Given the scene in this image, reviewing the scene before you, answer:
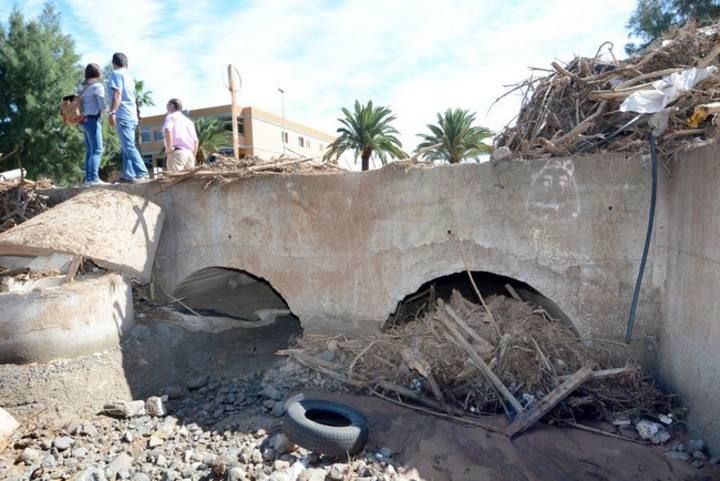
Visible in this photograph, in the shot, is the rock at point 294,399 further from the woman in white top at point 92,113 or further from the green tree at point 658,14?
the green tree at point 658,14

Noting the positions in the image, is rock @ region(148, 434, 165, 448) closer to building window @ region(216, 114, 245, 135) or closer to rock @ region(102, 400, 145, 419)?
rock @ region(102, 400, 145, 419)

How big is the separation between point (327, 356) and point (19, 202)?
185 inches

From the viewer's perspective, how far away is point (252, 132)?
107 feet

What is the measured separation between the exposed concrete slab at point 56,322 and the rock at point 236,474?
2194 mm

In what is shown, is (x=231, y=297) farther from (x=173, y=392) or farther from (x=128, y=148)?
(x=128, y=148)

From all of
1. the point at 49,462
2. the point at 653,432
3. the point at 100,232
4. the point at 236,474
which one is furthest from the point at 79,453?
the point at 653,432

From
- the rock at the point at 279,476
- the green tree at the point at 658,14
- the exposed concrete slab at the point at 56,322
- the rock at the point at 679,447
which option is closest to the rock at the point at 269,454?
the rock at the point at 279,476

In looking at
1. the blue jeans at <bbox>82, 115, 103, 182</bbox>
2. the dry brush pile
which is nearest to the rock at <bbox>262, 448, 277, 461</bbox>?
the dry brush pile

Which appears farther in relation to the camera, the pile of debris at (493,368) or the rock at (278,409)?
the rock at (278,409)

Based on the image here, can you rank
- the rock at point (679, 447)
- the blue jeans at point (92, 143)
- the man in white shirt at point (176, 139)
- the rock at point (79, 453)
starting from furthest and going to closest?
the man in white shirt at point (176, 139) < the blue jeans at point (92, 143) < the rock at point (79, 453) < the rock at point (679, 447)

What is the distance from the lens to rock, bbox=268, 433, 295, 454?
396 cm

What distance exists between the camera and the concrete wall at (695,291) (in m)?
3.64

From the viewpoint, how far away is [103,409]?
4.58 m

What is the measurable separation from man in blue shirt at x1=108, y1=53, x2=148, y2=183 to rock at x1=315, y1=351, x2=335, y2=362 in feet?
11.0
